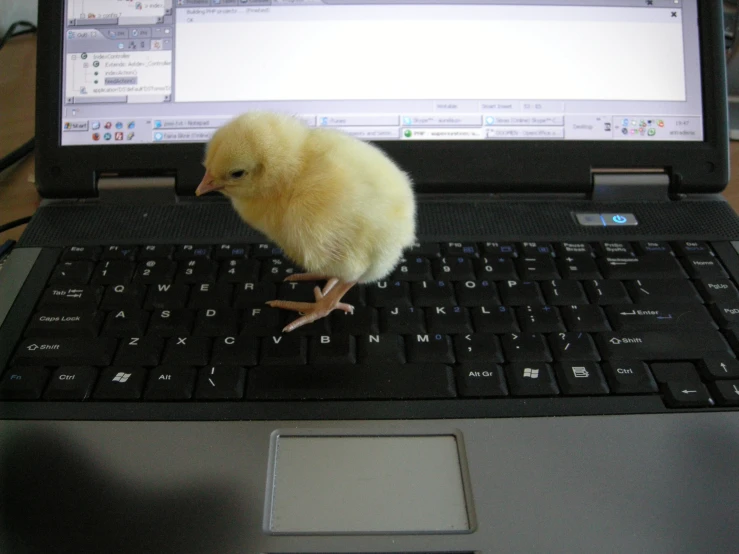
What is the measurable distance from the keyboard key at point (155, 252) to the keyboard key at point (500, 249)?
371mm

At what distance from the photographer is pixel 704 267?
604 millimetres

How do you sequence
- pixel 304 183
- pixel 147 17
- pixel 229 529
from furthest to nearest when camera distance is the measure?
1. pixel 147 17
2. pixel 304 183
3. pixel 229 529

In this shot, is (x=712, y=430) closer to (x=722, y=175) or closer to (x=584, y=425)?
(x=584, y=425)

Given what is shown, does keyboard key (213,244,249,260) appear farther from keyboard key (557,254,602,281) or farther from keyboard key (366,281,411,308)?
keyboard key (557,254,602,281)

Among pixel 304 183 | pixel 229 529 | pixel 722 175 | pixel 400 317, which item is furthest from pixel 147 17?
pixel 722 175

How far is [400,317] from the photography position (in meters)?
0.55

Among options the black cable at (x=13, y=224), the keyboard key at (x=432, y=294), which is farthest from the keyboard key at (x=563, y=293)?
the black cable at (x=13, y=224)

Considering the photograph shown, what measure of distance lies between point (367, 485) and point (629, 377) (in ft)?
0.87

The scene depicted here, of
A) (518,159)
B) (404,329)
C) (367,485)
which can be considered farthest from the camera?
(518,159)

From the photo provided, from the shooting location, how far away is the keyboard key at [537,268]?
1.96 ft

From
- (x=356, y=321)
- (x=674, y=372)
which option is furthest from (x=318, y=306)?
(x=674, y=372)

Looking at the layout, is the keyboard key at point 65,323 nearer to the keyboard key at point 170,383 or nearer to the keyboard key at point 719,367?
the keyboard key at point 170,383

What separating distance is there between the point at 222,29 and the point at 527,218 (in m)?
0.46

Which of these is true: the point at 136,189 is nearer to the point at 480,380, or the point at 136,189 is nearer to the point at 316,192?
the point at 316,192
